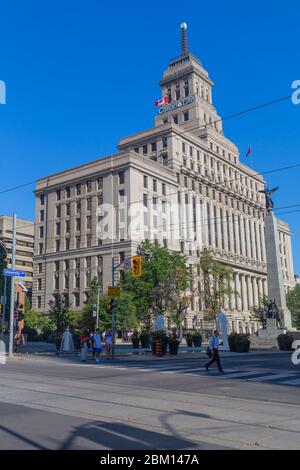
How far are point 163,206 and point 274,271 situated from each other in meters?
40.8

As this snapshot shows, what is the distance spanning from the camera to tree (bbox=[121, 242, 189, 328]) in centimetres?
6078

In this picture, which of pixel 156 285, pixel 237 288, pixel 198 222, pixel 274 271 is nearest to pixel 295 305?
pixel 198 222

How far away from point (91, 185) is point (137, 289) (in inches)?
1297

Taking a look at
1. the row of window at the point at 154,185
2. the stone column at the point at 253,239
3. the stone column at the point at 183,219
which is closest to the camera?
the row of window at the point at 154,185

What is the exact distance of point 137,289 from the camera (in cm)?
6097

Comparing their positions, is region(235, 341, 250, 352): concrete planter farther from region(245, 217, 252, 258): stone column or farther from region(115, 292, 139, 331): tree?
region(245, 217, 252, 258): stone column

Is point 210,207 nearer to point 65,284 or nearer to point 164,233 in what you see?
point 164,233

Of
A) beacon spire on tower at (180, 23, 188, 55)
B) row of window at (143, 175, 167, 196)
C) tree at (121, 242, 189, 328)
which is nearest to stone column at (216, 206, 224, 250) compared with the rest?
row of window at (143, 175, 167, 196)

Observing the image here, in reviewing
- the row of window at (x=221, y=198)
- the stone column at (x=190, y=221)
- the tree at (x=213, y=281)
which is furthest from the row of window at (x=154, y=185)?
the tree at (x=213, y=281)

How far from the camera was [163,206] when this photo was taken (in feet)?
280

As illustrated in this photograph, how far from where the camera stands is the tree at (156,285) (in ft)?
199

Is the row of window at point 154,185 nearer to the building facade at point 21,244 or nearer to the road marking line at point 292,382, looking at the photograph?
the building facade at point 21,244

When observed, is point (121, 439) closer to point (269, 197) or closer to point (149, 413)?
Answer: point (149, 413)

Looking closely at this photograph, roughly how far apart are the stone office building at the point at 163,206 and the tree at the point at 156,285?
34.6 feet
